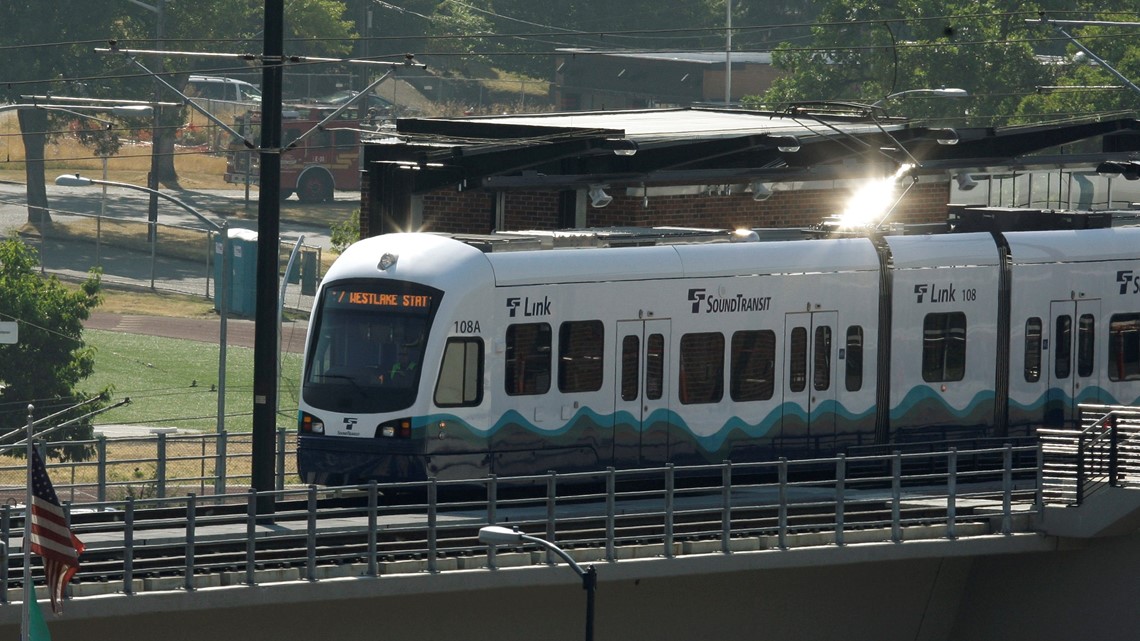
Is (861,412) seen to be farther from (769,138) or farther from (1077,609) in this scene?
(769,138)

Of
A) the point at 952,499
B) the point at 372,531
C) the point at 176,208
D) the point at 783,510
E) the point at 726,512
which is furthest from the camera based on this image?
the point at 176,208

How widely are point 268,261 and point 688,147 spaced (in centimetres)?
901

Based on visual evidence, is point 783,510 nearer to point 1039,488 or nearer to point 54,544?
point 1039,488

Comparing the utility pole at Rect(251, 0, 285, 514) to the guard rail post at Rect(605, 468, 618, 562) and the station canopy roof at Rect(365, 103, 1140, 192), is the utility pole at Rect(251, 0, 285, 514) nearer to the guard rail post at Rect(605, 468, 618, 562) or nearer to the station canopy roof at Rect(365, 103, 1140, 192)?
the guard rail post at Rect(605, 468, 618, 562)

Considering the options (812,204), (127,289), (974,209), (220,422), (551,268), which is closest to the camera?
(551,268)

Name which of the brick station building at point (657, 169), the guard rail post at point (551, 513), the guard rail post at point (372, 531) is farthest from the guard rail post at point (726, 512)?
the brick station building at point (657, 169)

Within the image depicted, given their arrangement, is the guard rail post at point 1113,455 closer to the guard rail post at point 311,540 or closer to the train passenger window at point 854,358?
the train passenger window at point 854,358

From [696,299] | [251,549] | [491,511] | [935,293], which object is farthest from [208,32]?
[251,549]

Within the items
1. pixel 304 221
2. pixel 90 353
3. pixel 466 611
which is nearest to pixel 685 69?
pixel 304 221

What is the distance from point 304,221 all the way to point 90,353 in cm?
3465

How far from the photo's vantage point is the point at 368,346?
2070cm

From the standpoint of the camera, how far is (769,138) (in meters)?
27.4

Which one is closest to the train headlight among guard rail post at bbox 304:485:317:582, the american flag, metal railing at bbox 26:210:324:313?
guard rail post at bbox 304:485:317:582

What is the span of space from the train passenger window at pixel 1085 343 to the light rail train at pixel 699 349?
0.08 ft
